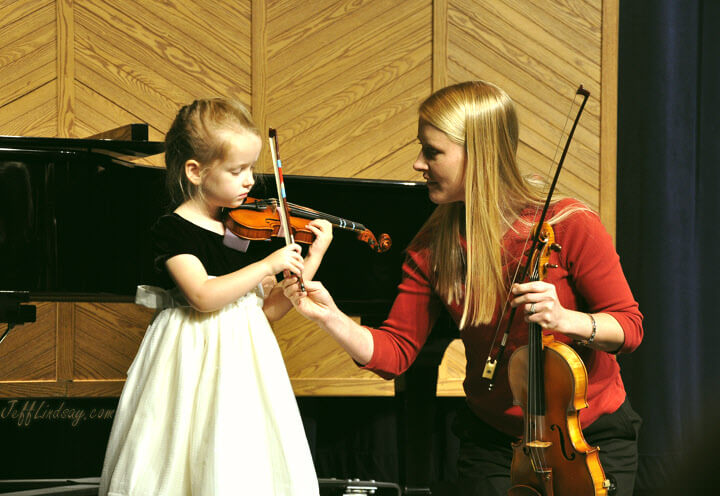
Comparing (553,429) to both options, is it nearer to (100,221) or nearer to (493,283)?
(493,283)

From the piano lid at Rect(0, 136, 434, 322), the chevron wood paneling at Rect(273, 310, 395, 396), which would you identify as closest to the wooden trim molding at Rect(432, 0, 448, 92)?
the chevron wood paneling at Rect(273, 310, 395, 396)

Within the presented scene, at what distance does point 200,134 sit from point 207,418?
59 centimetres

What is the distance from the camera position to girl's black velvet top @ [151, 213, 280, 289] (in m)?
1.65

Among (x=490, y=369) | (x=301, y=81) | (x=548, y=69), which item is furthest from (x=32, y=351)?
(x=548, y=69)

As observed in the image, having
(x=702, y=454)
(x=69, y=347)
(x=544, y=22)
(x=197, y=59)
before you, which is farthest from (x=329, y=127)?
(x=702, y=454)

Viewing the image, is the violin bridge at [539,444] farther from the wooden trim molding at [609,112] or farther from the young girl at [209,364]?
the wooden trim molding at [609,112]

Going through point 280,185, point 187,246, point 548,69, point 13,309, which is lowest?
point 13,309

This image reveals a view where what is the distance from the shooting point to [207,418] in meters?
1.57

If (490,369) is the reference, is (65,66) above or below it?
above

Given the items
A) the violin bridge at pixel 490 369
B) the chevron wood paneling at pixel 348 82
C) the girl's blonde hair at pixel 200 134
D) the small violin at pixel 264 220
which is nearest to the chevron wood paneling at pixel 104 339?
the chevron wood paneling at pixel 348 82

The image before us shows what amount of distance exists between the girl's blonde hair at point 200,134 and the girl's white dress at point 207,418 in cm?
30

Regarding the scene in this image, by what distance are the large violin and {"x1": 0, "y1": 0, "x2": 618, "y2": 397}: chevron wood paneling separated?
1.84 meters

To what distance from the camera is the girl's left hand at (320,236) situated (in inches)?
69.5

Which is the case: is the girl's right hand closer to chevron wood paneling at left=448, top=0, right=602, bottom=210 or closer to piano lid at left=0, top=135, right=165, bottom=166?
piano lid at left=0, top=135, right=165, bottom=166
